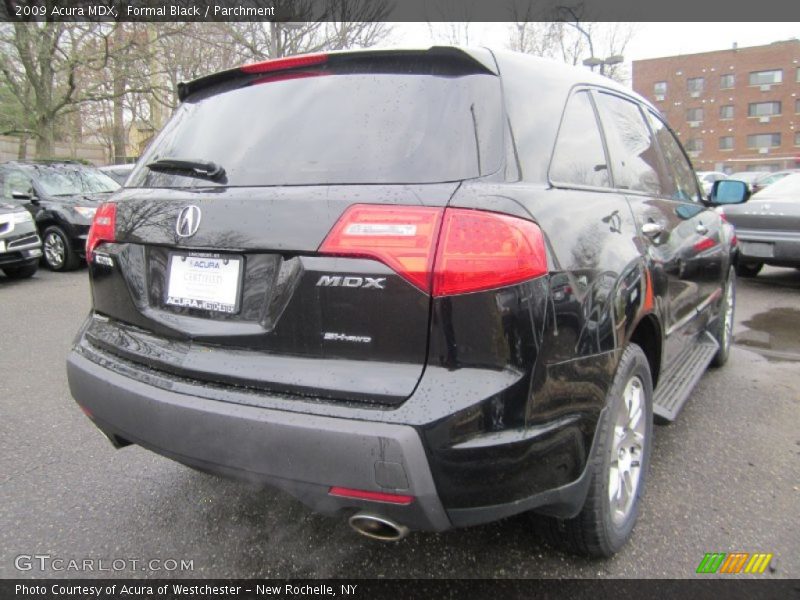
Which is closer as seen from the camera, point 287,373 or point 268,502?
point 287,373

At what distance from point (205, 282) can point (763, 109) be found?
6178 cm

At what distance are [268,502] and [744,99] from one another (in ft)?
202

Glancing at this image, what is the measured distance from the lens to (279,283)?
1.66 m

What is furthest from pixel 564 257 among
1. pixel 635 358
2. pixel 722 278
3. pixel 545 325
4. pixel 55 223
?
pixel 55 223

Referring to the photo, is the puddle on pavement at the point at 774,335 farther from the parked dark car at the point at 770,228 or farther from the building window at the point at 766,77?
the building window at the point at 766,77

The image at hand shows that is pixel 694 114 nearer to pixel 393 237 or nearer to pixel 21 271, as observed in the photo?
pixel 21 271

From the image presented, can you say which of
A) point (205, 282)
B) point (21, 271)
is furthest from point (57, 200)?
point (205, 282)

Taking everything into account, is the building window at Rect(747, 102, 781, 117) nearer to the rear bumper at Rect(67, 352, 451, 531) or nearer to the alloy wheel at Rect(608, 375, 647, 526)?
the alloy wheel at Rect(608, 375, 647, 526)

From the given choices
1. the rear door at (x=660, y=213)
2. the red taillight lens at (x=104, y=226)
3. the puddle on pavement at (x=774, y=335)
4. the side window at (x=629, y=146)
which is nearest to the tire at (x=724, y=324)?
the puddle on pavement at (x=774, y=335)

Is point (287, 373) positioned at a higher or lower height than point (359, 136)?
lower

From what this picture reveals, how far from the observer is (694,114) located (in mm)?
53625

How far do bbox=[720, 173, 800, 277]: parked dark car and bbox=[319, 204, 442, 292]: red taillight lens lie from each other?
647 cm

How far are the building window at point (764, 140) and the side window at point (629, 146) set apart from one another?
58113 mm

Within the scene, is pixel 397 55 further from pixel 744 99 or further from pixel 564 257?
pixel 744 99
